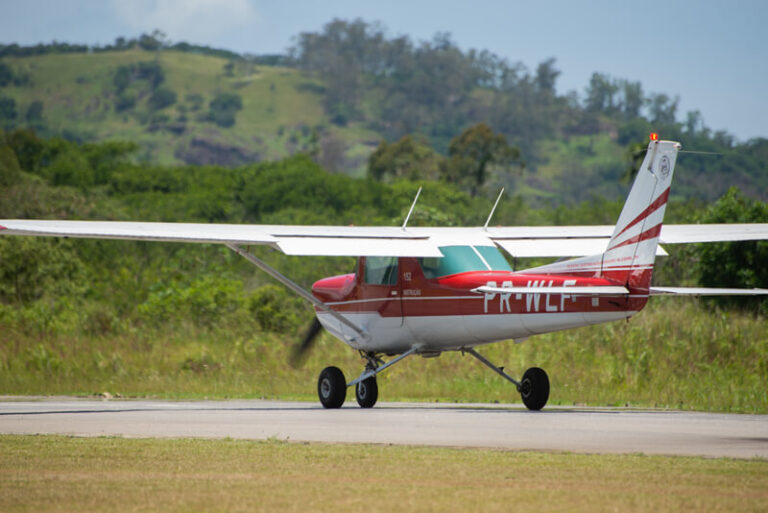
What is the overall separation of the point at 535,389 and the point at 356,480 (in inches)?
298

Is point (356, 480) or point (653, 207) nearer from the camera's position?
point (356, 480)

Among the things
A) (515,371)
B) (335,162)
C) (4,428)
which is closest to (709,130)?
(335,162)

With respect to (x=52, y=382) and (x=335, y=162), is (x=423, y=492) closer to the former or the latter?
(x=52, y=382)

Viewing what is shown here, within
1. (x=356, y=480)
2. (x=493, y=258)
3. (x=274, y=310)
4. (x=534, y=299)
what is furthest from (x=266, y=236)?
(x=274, y=310)

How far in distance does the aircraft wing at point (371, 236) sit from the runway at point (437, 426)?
225 centimetres

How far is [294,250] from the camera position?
583 inches

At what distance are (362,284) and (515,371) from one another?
6.07 m

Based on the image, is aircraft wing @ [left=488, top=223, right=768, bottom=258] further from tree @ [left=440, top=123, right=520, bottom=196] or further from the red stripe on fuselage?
tree @ [left=440, top=123, right=520, bottom=196]

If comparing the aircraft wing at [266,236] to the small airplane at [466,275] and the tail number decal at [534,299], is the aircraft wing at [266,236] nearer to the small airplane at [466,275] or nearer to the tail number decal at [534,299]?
the small airplane at [466,275]

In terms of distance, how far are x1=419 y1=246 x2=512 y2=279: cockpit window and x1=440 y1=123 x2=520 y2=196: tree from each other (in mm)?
92461

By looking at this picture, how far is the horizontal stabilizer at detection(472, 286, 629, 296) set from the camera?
1332 centimetres

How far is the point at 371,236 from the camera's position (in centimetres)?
1641

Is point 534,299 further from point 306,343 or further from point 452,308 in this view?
point 306,343

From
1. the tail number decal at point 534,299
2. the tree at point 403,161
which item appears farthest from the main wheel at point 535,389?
the tree at point 403,161
